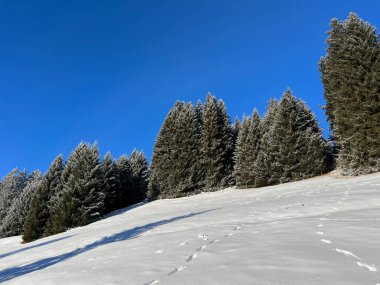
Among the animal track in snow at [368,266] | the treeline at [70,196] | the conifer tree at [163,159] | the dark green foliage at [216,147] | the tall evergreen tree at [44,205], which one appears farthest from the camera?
the conifer tree at [163,159]

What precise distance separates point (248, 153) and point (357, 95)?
Result: 12797mm

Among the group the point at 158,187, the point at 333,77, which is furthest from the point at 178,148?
the point at 333,77

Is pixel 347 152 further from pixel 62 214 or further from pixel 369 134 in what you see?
pixel 62 214

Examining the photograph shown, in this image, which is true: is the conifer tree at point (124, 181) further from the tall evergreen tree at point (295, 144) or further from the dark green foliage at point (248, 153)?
the tall evergreen tree at point (295, 144)

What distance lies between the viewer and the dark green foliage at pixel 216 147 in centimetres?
3794

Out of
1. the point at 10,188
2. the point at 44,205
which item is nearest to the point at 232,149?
the point at 44,205

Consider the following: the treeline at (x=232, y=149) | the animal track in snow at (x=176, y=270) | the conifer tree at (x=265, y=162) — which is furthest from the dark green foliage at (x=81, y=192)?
the animal track in snow at (x=176, y=270)

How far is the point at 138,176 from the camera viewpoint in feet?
165

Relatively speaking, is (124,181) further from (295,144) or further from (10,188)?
(10,188)

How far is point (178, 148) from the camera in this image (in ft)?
134

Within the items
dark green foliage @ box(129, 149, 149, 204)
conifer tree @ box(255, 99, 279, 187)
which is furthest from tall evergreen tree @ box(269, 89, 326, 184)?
dark green foliage @ box(129, 149, 149, 204)

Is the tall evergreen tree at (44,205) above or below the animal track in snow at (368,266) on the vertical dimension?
above

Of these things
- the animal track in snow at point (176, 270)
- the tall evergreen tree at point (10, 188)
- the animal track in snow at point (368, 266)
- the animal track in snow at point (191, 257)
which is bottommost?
the animal track in snow at point (368, 266)

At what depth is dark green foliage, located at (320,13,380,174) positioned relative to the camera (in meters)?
24.6
